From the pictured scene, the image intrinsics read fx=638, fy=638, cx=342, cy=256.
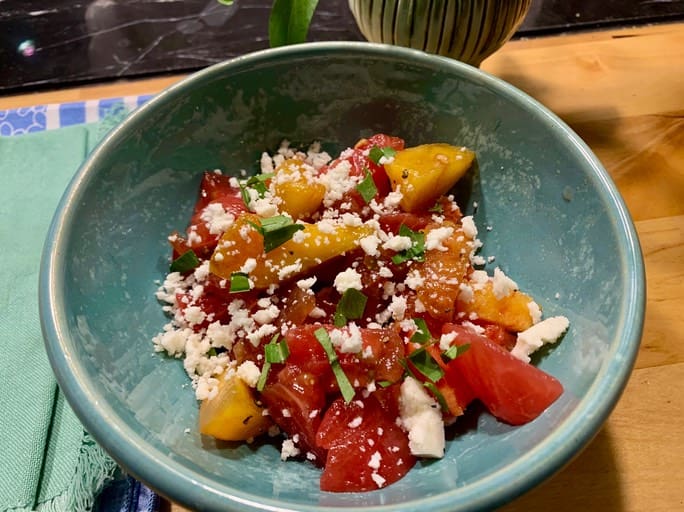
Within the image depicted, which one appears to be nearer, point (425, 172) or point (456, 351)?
point (456, 351)

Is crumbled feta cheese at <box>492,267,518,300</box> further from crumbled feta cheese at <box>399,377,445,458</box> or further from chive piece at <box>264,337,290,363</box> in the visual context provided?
chive piece at <box>264,337,290,363</box>

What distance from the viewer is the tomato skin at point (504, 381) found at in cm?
82

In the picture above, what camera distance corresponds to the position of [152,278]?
106 centimetres

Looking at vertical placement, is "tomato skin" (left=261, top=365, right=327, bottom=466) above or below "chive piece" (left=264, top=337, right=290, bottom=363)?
below

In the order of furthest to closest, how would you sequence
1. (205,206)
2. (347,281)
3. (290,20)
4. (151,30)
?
(151,30) → (290,20) → (205,206) → (347,281)

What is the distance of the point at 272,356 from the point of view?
34.0 inches

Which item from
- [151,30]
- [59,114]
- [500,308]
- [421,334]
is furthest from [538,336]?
[151,30]

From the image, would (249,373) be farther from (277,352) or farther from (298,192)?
(298,192)

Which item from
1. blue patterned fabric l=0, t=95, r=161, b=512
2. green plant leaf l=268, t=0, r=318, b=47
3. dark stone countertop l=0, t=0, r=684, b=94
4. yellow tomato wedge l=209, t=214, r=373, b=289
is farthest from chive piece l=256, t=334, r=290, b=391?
dark stone countertop l=0, t=0, r=684, b=94

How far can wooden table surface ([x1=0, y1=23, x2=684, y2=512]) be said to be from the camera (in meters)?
0.98

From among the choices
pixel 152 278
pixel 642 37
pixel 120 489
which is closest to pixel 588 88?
pixel 642 37

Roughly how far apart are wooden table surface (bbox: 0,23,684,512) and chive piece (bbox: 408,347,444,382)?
0.19m

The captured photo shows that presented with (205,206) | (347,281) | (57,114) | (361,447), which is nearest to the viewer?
(361,447)

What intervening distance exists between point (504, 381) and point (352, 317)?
23 centimetres
